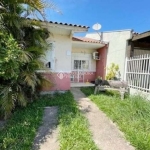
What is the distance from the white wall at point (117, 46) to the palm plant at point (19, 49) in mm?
5355

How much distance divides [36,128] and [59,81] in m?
4.04

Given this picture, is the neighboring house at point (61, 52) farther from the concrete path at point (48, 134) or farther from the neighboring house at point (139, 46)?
the concrete path at point (48, 134)

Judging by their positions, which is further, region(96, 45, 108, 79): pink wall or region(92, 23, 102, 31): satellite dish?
region(92, 23, 102, 31): satellite dish

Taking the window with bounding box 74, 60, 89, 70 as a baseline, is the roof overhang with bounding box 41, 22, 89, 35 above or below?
above

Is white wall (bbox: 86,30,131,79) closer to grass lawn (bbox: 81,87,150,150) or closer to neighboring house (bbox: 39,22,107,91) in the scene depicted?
neighboring house (bbox: 39,22,107,91)

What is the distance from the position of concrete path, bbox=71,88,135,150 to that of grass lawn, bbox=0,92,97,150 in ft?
0.81

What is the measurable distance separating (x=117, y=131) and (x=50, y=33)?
19.2 feet

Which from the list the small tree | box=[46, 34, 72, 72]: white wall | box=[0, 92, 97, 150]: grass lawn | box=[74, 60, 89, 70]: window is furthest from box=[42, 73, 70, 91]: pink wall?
box=[74, 60, 89, 70]: window

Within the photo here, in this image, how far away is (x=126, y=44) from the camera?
896 cm

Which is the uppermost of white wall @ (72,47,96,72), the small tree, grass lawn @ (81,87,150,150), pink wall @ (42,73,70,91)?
white wall @ (72,47,96,72)

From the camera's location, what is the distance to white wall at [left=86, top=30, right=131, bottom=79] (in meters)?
9.08

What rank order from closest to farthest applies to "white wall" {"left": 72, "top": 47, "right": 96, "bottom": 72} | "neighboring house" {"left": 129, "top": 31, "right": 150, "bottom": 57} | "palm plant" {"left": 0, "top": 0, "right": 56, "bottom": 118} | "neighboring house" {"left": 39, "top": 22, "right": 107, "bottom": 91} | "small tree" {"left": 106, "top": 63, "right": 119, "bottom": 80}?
1. "palm plant" {"left": 0, "top": 0, "right": 56, "bottom": 118}
2. "neighboring house" {"left": 39, "top": 22, "right": 107, "bottom": 91}
3. "neighboring house" {"left": 129, "top": 31, "right": 150, "bottom": 57}
4. "small tree" {"left": 106, "top": 63, "right": 119, "bottom": 80}
5. "white wall" {"left": 72, "top": 47, "right": 96, "bottom": 72}

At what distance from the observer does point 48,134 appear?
417cm

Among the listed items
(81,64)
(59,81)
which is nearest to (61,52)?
(59,81)
